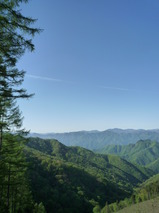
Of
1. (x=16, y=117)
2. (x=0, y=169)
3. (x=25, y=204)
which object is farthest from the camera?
(x=25, y=204)

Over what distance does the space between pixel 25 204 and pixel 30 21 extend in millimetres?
35404

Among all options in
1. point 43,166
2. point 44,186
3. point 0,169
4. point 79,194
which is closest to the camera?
point 0,169

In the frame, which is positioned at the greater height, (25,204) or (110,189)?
(25,204)

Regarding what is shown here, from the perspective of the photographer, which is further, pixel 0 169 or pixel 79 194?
pixel 79 194

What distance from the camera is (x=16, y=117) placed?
17.7m

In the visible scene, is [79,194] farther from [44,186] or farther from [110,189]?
[110,189]

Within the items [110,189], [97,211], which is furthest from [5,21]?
[110,189]

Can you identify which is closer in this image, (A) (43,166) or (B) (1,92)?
(B) (1,92)

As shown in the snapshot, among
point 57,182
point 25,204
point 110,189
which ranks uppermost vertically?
point 25,204

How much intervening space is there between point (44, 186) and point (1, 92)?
11450cm

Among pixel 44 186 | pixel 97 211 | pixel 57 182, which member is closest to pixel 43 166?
pixel 57 182

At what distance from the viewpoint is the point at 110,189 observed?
488 ft

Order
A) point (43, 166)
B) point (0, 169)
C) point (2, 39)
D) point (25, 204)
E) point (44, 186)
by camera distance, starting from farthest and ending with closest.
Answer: point (43, 166) < point (44, 186) < point (25, 204) < point (0, 169) < point (2, 39)

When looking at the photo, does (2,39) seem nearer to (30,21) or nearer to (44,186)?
(30,21)
